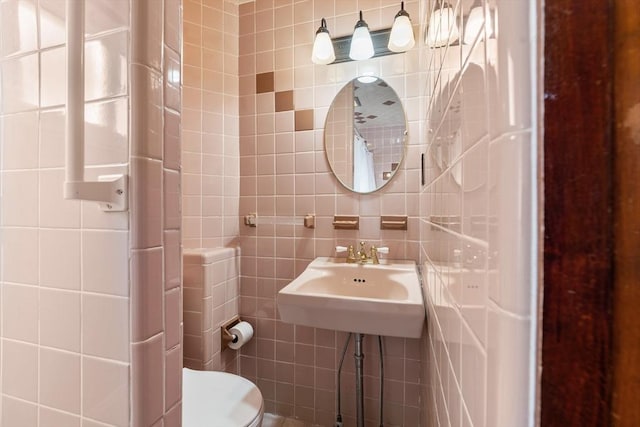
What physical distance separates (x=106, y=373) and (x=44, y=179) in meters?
0.37

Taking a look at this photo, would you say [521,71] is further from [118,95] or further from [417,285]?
[417,285]

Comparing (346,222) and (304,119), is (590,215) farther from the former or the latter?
(304,119)

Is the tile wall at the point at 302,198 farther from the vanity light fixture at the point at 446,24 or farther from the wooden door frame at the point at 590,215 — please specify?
the wooden door frame at the point at 590,215

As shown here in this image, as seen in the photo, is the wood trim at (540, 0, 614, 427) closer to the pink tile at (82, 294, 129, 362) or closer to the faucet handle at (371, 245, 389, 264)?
the pink tile at (82, 294, 129, 362)

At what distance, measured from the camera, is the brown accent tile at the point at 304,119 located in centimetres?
150

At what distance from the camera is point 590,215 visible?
21 cm

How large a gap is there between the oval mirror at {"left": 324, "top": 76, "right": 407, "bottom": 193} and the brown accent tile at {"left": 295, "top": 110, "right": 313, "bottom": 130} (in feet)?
0.30

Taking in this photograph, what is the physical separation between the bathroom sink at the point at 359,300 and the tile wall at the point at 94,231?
0.51 metres

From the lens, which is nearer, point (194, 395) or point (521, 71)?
point (521, 71)

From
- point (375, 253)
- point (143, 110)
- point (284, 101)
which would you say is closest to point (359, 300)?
point (375, 253)

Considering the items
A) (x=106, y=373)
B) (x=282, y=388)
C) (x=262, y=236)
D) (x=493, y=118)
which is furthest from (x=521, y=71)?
(x=282, y=388)

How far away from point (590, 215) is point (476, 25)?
0.82ft

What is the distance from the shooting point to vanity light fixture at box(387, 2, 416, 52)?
1.29m

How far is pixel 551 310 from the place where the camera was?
0.72 ft
